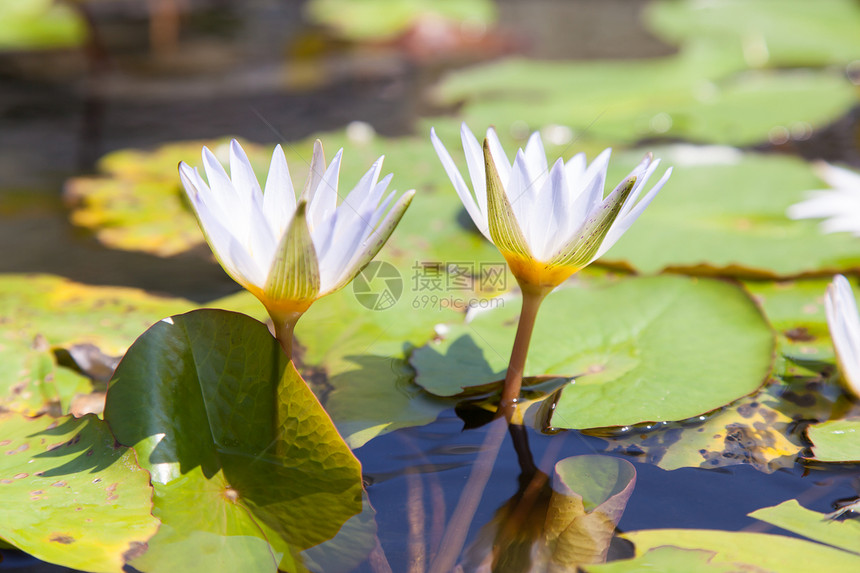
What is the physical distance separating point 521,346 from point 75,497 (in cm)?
60

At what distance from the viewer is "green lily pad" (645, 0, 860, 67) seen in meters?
3.10

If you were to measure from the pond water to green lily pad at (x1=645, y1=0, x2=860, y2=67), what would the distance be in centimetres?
23

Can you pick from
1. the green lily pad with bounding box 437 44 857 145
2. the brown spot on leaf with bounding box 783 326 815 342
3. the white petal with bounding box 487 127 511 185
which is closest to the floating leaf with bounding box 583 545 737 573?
the white petal with bounding box 487 127 511 185

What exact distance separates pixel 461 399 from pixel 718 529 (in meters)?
0.41

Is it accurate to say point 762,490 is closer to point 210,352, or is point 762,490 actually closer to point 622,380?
point 622,380

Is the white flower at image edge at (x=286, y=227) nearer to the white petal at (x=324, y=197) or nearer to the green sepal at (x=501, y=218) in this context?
the white petal at (x=324, y=197)

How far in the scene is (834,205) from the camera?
1.56 meters

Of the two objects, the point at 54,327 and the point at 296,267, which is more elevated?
the point at 296,267

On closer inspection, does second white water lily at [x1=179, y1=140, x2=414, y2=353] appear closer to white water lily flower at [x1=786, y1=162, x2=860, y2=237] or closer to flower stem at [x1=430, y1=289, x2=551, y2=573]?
flower stem at [x1=430, y1=289, x2=551, y2=573]

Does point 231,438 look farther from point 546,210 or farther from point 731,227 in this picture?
point 731,227

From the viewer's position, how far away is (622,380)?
1.03 meters

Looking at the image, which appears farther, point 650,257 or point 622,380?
point 650,257

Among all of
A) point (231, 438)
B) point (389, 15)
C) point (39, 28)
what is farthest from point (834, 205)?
point (39, 28)

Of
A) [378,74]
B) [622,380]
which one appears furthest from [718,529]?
[378,74]
